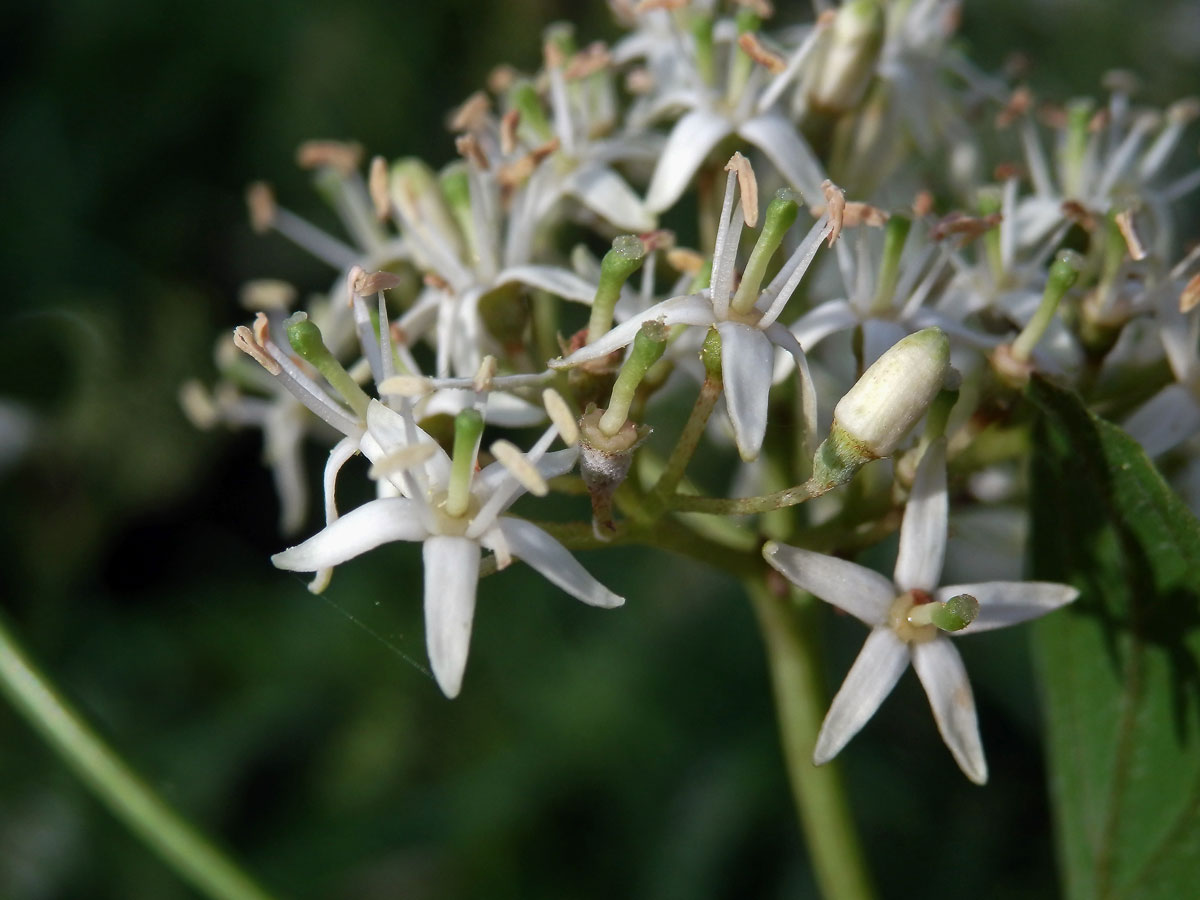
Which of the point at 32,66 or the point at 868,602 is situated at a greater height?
the point at 32,66

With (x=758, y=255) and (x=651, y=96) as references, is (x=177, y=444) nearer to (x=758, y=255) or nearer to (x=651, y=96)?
(x=651, y=96)

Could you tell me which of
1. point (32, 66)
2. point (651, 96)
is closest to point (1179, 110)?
point (651, 96)

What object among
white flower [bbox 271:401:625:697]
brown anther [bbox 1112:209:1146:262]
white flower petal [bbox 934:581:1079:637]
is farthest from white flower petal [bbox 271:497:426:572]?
brown anther [bbox 1112:209:1146:262]

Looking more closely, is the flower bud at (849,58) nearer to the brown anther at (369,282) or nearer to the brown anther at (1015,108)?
the brown anther at (1015,108)

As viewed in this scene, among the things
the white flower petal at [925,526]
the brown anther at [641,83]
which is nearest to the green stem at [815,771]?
the white flower petal at [925,526]

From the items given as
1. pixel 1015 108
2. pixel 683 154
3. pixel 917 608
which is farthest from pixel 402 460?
pixel 1015 108

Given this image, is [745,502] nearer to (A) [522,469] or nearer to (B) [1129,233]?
(A) [522,469]
